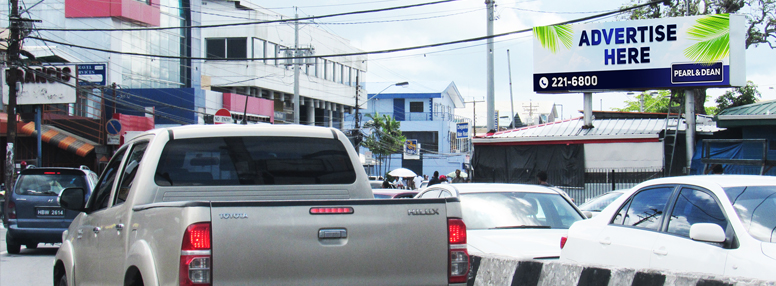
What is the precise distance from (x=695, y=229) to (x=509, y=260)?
1.72 metres

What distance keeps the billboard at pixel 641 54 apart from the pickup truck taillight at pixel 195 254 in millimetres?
21456

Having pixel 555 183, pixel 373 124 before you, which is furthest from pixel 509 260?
pixel 373 124

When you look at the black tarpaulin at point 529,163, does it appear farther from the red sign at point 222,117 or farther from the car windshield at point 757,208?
the car windshield at point 757,208

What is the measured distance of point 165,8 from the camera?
45000 mm

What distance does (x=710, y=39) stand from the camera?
2234 cm

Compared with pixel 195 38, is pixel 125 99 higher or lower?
lower

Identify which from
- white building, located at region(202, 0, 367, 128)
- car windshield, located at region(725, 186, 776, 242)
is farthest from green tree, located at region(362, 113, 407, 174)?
car windshield, located at region(725, 186, 776, 242)

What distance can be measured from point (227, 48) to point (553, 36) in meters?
26.2

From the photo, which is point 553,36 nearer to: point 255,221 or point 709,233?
point 709,233

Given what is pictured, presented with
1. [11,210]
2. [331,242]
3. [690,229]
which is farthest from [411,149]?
[331,242]

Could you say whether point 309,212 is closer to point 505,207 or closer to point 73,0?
point 505,207

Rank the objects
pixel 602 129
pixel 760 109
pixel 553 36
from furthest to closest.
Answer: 1. pixel 602 129
2. pixel 553 36
3. pixel 760 109

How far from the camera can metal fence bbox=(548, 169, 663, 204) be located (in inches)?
828

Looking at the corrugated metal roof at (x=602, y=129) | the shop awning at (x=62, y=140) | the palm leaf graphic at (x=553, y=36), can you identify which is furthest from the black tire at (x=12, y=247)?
the shop awning at (x=62, y=140)
